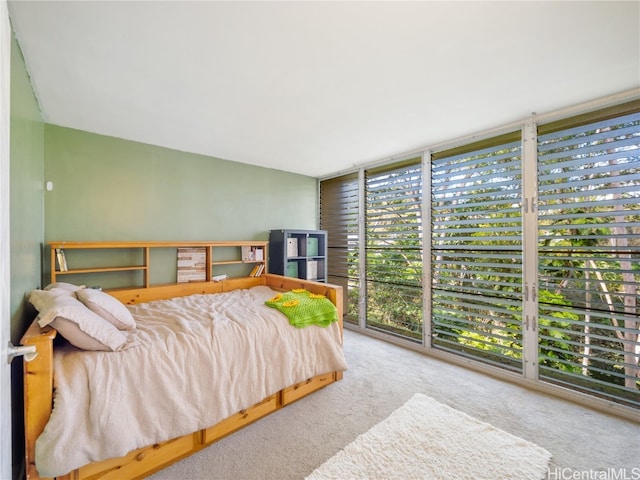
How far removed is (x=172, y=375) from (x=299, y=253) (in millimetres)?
2533

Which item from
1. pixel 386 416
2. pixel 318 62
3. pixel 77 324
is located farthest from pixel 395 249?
pixel 77 324

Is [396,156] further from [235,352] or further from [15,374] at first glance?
[15,374]

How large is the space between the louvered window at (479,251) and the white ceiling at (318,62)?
16.6 inches

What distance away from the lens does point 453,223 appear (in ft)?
9.41

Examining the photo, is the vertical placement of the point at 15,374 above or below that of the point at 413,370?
above

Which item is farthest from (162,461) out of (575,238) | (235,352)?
(575,238)

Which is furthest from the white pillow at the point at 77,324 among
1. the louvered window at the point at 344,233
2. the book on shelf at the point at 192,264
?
the louvered window at the point at 344,233

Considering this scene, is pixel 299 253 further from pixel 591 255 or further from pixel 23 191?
pixel 591 255

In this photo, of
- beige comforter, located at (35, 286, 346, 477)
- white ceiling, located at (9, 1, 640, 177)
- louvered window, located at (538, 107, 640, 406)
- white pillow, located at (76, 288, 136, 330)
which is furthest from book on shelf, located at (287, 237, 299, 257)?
louvered window, located at (538, 107, 640, 406)

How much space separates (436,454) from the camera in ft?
5.26

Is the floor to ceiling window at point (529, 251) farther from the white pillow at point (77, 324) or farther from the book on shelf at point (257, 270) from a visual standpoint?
the white pillow at point (77, 324)

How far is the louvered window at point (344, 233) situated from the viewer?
397 centimetres

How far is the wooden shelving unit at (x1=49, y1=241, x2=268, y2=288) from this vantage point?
2357mm

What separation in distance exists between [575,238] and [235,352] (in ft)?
8.83
